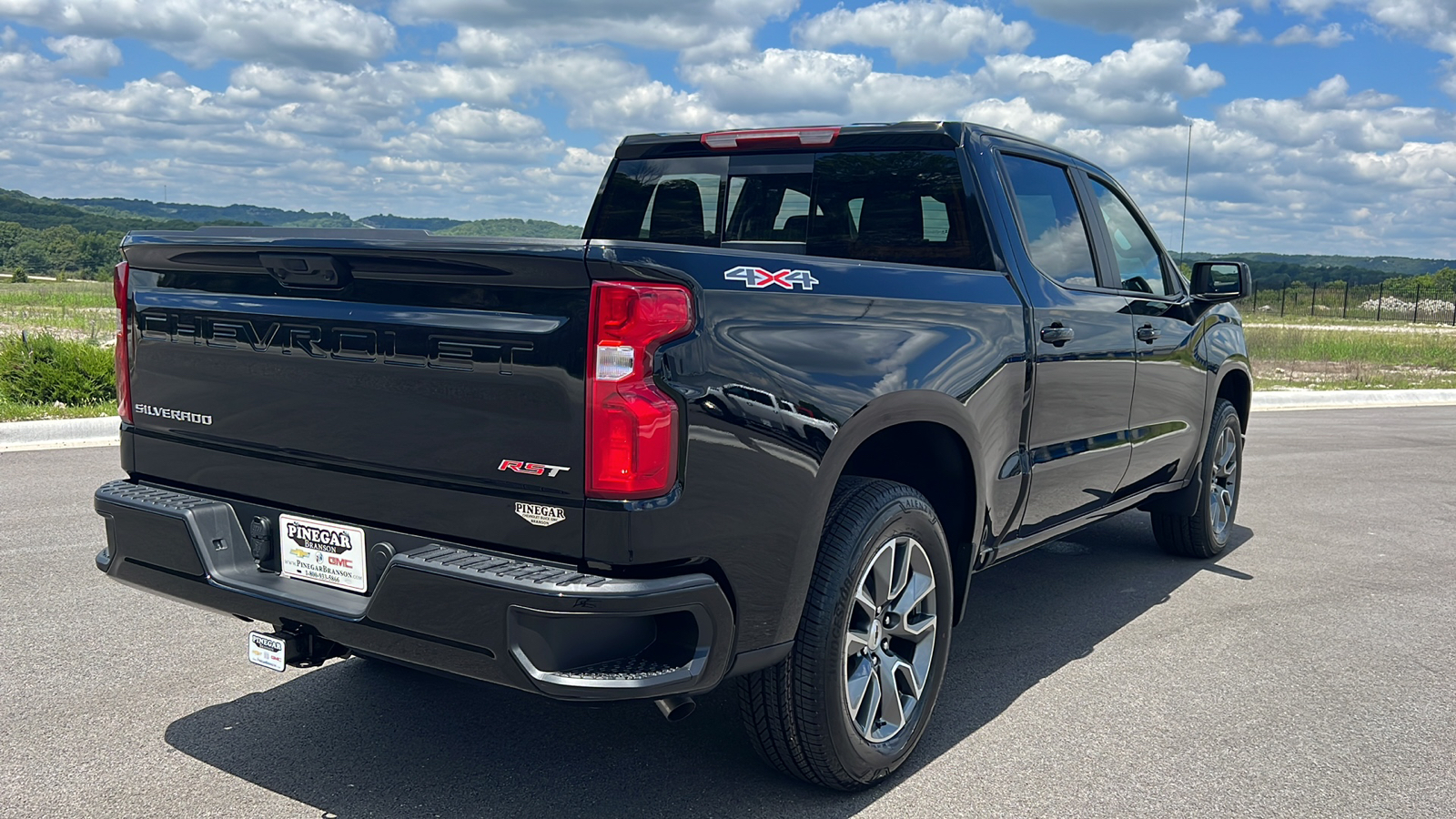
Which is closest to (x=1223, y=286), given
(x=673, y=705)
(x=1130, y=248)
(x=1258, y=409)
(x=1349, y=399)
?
(x=1130, y=248)

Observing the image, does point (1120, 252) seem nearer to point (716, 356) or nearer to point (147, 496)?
point (716, 356)

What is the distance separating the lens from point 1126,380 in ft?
16.4

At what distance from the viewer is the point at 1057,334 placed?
14.2 feet

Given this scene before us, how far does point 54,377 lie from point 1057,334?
1093 cm

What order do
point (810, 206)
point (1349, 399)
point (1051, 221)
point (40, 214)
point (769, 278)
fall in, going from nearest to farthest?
point (769, 278), point (810, 206), point (1051, 221), point (1349, 399), point (40, 214)

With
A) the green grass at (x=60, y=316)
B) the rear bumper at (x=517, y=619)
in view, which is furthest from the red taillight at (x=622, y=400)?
the green grass at (x=60, y=316)

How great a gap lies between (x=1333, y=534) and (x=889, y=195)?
452cm

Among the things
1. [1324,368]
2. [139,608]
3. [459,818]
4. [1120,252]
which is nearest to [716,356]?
[459,818]

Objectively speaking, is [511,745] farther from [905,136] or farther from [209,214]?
[209,214]

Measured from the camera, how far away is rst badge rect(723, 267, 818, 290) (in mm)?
2920

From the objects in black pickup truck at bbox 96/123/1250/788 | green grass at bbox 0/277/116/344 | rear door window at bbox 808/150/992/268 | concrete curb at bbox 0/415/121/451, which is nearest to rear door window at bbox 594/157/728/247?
rear door window at bbox 808/150/992/268

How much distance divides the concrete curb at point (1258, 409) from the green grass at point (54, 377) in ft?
5.22

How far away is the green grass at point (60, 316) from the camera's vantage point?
86.8ft

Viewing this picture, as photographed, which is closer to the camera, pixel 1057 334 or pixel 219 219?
pixel 1057 334
